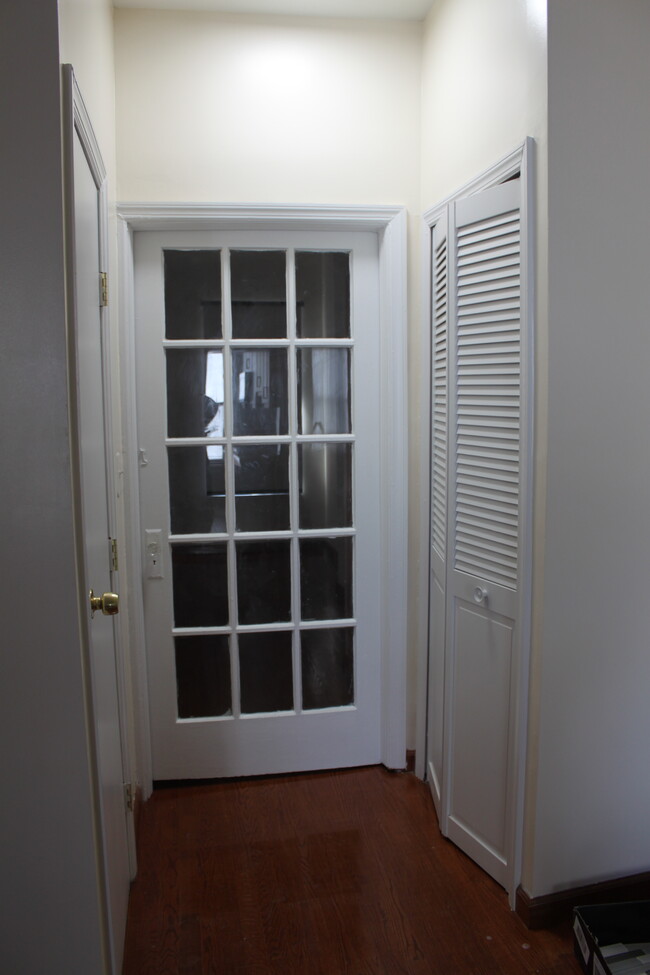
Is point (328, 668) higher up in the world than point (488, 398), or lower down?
lower down

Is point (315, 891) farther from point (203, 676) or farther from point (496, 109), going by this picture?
point (496, 109)

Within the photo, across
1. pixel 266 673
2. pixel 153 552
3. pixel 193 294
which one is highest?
pixel 193 294

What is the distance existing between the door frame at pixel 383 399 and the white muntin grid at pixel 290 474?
4.5 inches

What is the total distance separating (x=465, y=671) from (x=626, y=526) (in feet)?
2.19

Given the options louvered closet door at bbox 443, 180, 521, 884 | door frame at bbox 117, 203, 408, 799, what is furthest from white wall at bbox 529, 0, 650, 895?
door frame at bbox 117, 203, 408, 799

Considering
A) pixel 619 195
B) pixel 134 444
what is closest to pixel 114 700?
pixel 134 444

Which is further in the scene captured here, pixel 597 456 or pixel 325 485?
pixel 325 485

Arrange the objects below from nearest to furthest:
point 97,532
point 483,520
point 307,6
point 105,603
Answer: point 105,603
point 97,532
point 483,520
point 307,6

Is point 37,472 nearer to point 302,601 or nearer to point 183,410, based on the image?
point 183,410

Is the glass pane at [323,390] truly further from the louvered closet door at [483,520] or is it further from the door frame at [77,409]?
the door frame at [77,409]

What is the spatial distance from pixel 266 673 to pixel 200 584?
429 millimetres

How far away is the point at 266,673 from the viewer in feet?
8.66

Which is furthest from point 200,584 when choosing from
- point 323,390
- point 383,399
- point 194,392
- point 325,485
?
point 383,399

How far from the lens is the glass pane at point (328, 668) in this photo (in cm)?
265
